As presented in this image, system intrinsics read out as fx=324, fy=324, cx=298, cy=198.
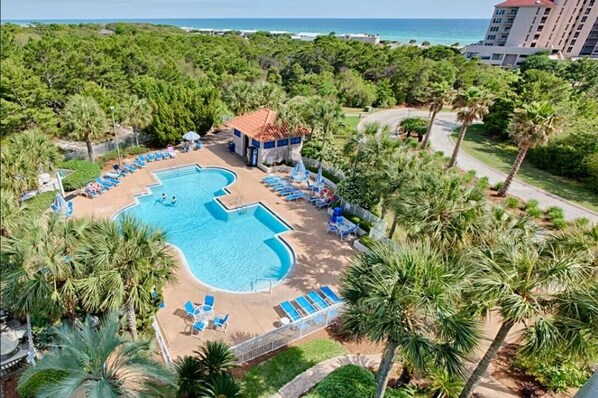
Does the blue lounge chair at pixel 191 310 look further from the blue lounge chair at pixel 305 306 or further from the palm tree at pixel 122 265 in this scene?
the blue lounge chair at pixel 305 306

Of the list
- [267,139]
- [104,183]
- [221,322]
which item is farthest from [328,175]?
[104,183]

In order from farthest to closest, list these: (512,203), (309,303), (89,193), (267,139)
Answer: (267,139) → (512,203) → (89,193) → (309,303)

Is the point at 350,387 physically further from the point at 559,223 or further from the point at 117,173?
the point at 117,173

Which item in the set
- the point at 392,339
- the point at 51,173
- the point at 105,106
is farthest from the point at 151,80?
the point at 392,339

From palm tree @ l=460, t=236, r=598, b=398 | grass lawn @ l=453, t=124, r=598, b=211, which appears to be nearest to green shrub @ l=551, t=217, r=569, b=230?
grass lawn @ l=453, t=124, r=598, b=211

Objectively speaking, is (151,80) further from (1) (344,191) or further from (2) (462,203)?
(2) (462,203)

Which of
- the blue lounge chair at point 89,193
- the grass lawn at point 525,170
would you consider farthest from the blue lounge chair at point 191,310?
the grass lawn at point 525,170
